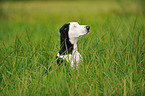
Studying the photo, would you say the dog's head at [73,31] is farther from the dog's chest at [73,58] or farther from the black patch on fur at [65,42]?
the dog's chest at [73,58]

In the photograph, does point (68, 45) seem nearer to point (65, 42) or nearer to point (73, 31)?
point (65, 42)

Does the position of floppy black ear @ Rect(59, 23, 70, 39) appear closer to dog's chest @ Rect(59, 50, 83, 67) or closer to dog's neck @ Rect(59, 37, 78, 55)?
dog's neck @ Rect(59, 37, 78, 55)

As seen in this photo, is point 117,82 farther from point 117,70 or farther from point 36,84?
point 36,84

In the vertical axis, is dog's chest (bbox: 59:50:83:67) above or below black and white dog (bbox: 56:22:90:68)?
below

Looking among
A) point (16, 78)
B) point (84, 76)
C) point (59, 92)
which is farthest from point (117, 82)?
point (16, 78)

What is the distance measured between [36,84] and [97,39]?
4.41ft

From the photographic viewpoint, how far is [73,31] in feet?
8.43

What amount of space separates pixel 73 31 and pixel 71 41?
0.15 m

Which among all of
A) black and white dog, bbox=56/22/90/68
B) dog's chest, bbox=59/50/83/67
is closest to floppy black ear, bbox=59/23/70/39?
black and white dog, bbox=56/22/90/68

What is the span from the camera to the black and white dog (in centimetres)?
252

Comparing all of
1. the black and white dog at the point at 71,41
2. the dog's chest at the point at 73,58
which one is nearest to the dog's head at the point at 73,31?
the black and white dog at the point at 71,41

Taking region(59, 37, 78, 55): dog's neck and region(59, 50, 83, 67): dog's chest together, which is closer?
region(59, 50, 83, 67): dog's chest

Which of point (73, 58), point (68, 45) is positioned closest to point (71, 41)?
point (68, 45)

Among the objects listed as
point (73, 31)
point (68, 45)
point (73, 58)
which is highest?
point (73, 31)
